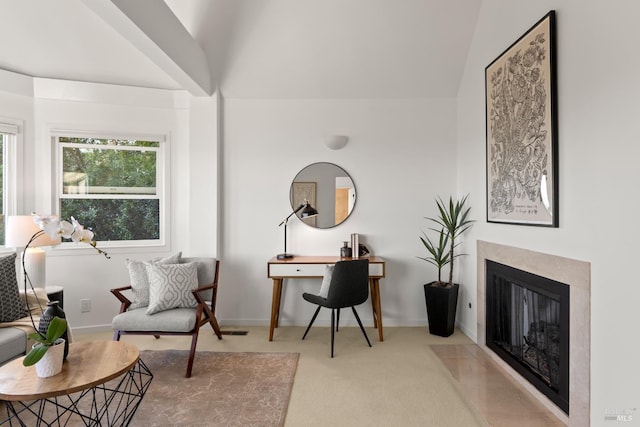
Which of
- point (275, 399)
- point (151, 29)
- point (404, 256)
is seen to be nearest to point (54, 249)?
point (151, 29)

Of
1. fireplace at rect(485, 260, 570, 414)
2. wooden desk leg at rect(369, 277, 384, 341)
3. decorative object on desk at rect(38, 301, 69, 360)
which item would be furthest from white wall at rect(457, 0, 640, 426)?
decorative object on desk at rect(38, 301, 69, 360)

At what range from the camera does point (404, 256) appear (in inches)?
151

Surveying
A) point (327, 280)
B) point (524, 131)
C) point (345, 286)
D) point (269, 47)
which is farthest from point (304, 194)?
point (524, 131)

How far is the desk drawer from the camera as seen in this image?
11.3ft

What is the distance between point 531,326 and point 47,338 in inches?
115

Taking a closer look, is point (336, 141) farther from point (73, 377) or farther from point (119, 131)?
point (73, 377)

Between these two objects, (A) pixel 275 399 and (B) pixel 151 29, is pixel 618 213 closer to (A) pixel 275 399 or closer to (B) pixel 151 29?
(A) pixel 275 399

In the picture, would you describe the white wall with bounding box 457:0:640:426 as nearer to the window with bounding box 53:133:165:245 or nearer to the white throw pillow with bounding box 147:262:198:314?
the white throw pillow with bounding box 147:262:198:314

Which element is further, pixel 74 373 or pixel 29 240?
pixel 29 240

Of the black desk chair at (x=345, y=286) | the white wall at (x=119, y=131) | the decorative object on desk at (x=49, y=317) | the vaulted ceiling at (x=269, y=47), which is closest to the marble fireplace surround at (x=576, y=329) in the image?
the black desk chair at (x=345, y=286)

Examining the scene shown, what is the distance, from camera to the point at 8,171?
338cm

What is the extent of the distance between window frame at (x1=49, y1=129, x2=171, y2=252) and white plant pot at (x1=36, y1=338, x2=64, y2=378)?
225 cm

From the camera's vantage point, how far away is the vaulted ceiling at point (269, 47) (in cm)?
320

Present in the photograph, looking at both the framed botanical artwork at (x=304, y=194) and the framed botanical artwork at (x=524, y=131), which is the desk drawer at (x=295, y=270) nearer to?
the framed botanical artwork at (x=304, y=194)
